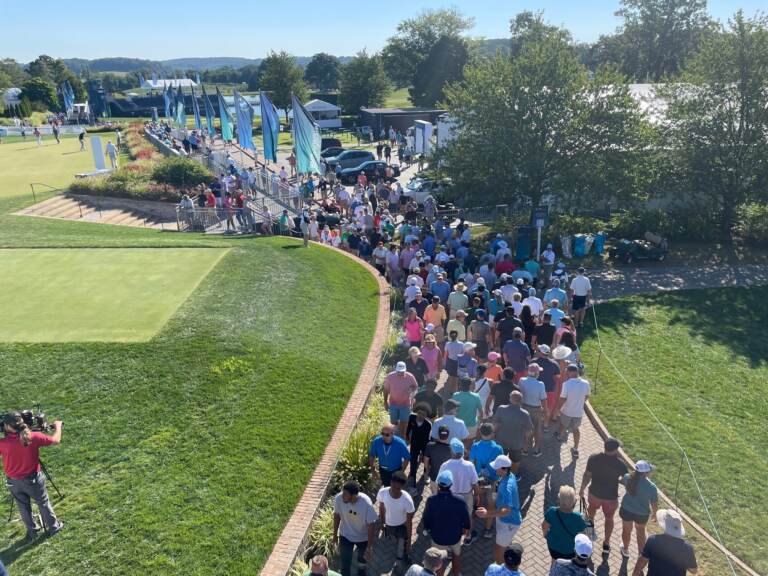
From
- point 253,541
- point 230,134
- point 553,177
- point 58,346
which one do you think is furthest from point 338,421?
point 230,134

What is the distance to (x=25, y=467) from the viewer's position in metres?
6.96

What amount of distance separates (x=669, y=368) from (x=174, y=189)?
21.9 metres

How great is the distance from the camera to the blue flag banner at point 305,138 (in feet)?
69.2

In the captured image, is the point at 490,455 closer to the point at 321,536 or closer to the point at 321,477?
the point at 321,536

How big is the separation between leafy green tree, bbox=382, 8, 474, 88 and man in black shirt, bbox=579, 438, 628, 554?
82015 millimetres

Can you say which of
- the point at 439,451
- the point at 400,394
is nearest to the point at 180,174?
the point at 400,394

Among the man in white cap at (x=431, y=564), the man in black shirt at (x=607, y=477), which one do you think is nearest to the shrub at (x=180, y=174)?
the man in black shirt at (x=607, y=477)

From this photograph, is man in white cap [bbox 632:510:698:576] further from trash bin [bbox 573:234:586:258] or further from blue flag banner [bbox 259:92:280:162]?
blue flag banner [bbox 259:92:280:162]

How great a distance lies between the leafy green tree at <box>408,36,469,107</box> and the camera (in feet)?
234

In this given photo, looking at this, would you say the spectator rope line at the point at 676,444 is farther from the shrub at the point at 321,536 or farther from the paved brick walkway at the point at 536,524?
the shrub at the point at 321,536

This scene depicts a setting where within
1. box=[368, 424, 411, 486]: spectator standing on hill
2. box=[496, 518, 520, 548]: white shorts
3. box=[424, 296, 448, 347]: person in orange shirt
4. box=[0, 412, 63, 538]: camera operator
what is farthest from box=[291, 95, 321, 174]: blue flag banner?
box=[496, 518, 520, 548]: white shorts

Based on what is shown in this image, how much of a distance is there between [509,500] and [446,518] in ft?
2.77

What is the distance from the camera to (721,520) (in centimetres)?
828

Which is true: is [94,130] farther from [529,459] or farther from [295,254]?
[529,459]
